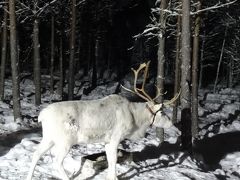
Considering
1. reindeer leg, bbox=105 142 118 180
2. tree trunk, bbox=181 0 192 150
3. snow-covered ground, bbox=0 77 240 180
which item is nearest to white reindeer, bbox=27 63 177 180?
→ reindeer leg, bbox=105 142 118 180

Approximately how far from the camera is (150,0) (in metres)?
53.1

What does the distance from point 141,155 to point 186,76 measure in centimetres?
259

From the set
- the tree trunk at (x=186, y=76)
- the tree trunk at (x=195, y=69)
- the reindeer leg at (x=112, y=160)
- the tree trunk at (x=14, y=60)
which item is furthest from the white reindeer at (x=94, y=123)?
the tree trunk at (x=14, y=60)

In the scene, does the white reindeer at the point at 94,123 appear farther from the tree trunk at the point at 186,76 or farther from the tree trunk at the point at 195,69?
the tree trunk at the point at 195,69

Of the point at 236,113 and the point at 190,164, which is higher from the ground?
the point at 190,164

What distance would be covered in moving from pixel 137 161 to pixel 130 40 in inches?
1997

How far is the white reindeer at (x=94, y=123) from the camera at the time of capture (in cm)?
833

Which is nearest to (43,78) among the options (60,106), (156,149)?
(156,149)

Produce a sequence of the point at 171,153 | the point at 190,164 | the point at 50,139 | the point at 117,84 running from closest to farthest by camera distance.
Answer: the point at 50,139, the point at 190,164, the point at 171,153, the point at 117,84

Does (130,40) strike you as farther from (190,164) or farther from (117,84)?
(190,164)

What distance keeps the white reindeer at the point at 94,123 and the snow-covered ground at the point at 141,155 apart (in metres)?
0.66

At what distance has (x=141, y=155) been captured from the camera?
11914 millimetres

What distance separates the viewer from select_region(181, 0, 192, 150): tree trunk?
40.7ft

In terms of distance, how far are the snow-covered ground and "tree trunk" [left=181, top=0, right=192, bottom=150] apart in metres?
0.51
